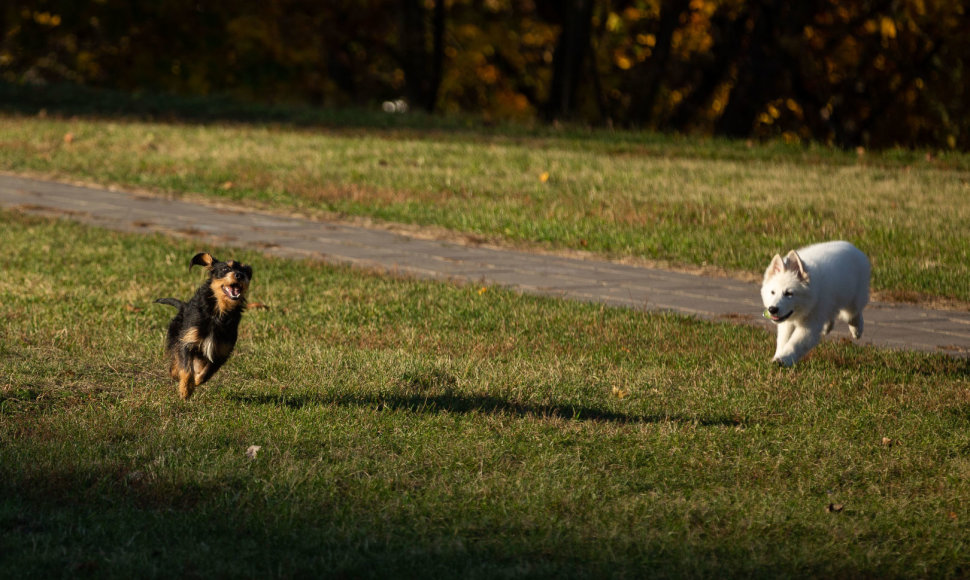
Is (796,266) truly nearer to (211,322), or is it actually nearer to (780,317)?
(780,317)

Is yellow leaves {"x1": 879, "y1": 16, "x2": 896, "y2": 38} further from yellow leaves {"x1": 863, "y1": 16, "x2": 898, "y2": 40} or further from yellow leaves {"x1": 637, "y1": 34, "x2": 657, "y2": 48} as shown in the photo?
yellow leaves {"x1": 637, "y1": 34, "x2": 657, "y2": 48}

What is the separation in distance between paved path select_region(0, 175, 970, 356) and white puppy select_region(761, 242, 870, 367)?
83cm

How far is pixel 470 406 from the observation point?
275 inches

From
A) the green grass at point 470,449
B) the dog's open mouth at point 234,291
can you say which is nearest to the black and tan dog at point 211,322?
the dog's open mouth at point 234,291

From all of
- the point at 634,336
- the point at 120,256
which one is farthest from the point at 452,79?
the point at 634,336

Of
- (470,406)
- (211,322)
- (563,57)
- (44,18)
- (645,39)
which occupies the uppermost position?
(44,18)

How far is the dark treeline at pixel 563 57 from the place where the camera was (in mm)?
29438

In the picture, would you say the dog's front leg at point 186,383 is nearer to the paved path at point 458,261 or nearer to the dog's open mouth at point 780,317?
the dog's open mouth at point 780,317

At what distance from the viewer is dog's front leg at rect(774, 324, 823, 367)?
26.3 ft

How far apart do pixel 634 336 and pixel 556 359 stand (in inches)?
37.3

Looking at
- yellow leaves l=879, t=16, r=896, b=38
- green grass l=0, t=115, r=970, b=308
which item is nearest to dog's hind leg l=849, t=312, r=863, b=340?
green grass l=0, t=115, r=970, b=308

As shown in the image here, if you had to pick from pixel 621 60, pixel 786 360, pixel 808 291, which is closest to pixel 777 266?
pixel 808 291

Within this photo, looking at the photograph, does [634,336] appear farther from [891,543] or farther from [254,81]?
→ [254,81]

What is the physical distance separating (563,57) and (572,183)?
16.0m
